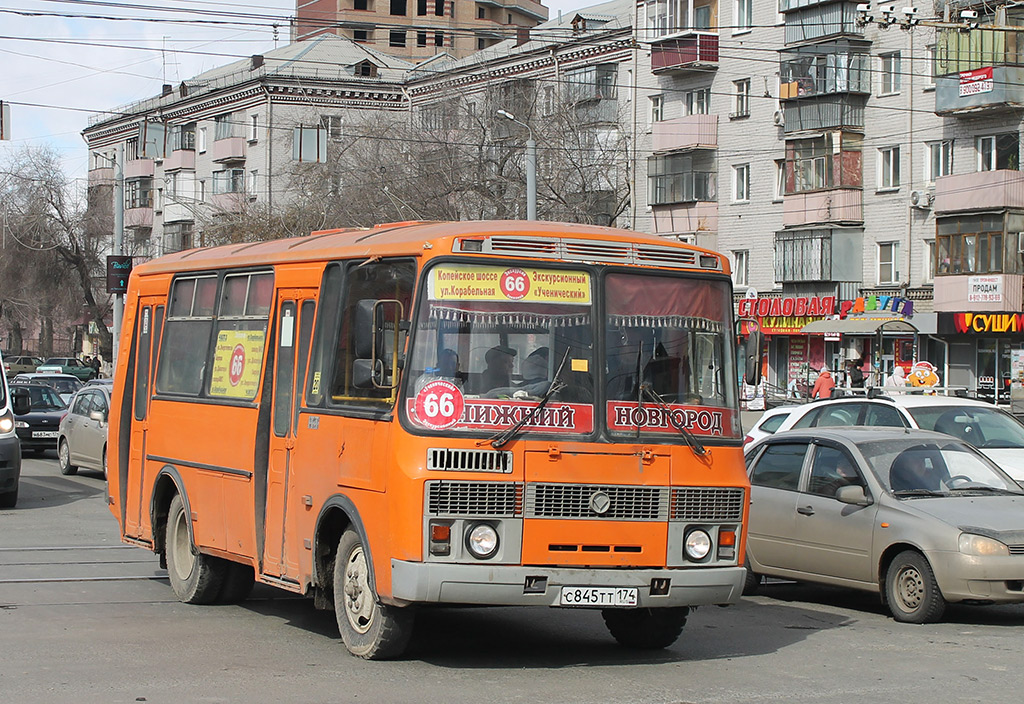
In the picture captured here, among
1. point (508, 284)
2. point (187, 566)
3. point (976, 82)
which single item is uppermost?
point (976, 82)

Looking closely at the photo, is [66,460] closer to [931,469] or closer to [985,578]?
[931,469]

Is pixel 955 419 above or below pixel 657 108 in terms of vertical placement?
below

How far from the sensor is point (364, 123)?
5412 centimetres

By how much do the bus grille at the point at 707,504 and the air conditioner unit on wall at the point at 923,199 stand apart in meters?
40.0

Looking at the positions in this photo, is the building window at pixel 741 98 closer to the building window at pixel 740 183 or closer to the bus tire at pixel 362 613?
the building window at pixel 740 183

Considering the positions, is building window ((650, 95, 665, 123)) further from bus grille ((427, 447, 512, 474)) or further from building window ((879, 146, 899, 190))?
bus grille ((427, 447, 512, 474))

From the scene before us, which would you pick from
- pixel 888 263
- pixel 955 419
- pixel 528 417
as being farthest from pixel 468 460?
pixel 888 263

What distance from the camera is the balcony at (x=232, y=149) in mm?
74250

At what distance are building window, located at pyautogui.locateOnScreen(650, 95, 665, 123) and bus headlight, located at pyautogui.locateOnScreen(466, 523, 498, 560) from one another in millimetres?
50093

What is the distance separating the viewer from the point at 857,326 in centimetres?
4872

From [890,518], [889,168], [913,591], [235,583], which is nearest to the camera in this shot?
[913,591]

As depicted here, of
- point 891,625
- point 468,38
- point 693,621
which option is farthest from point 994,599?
point 468,38

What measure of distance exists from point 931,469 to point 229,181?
217 feet

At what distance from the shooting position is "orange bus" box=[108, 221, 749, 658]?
8.12 meters
